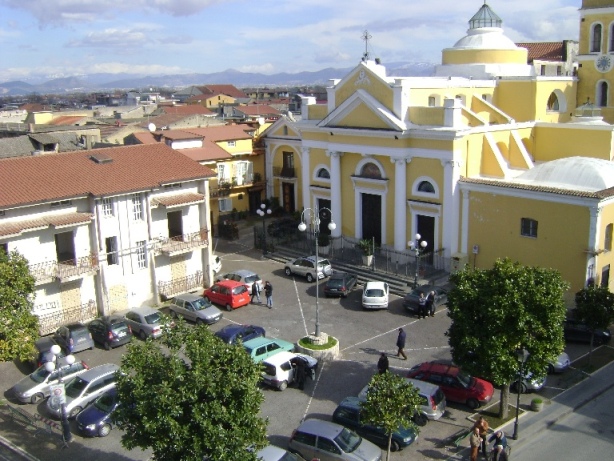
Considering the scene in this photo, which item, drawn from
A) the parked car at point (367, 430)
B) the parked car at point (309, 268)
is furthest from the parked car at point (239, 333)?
the parked car at point (309, 268)

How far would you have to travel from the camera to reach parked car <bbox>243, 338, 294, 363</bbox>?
24.3m

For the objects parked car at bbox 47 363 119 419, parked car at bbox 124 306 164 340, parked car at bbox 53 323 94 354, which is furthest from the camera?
parked car at bbox 124 306 164 340

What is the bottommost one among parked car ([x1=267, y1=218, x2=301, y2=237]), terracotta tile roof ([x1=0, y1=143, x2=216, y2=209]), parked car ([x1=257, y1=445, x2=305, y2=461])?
parked car ([x1=257, y1=445, x2=305, y2=461])

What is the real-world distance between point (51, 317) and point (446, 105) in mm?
22103

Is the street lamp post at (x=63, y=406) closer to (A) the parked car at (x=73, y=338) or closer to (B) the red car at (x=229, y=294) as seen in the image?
(A) the parked car at (x=73, y=338)

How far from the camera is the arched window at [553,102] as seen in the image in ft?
137

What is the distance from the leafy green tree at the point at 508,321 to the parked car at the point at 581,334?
7.54 meters

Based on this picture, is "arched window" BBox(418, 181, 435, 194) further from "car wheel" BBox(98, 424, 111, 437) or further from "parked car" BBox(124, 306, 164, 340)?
"car wheel" BBox(98, 424, 111, 437)

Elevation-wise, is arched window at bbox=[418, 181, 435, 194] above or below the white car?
above

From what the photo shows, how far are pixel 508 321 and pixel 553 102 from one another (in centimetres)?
2719

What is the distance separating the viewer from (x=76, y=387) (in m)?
22.4

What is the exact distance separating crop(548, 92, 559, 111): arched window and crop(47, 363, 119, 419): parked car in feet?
107

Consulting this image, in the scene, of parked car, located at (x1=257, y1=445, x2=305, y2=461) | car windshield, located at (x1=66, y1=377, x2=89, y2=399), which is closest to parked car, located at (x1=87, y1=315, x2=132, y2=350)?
car windshield, located at (x1=66, y1=377, x2=89, y2=399)

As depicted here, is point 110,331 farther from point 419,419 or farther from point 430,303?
point 430,303
